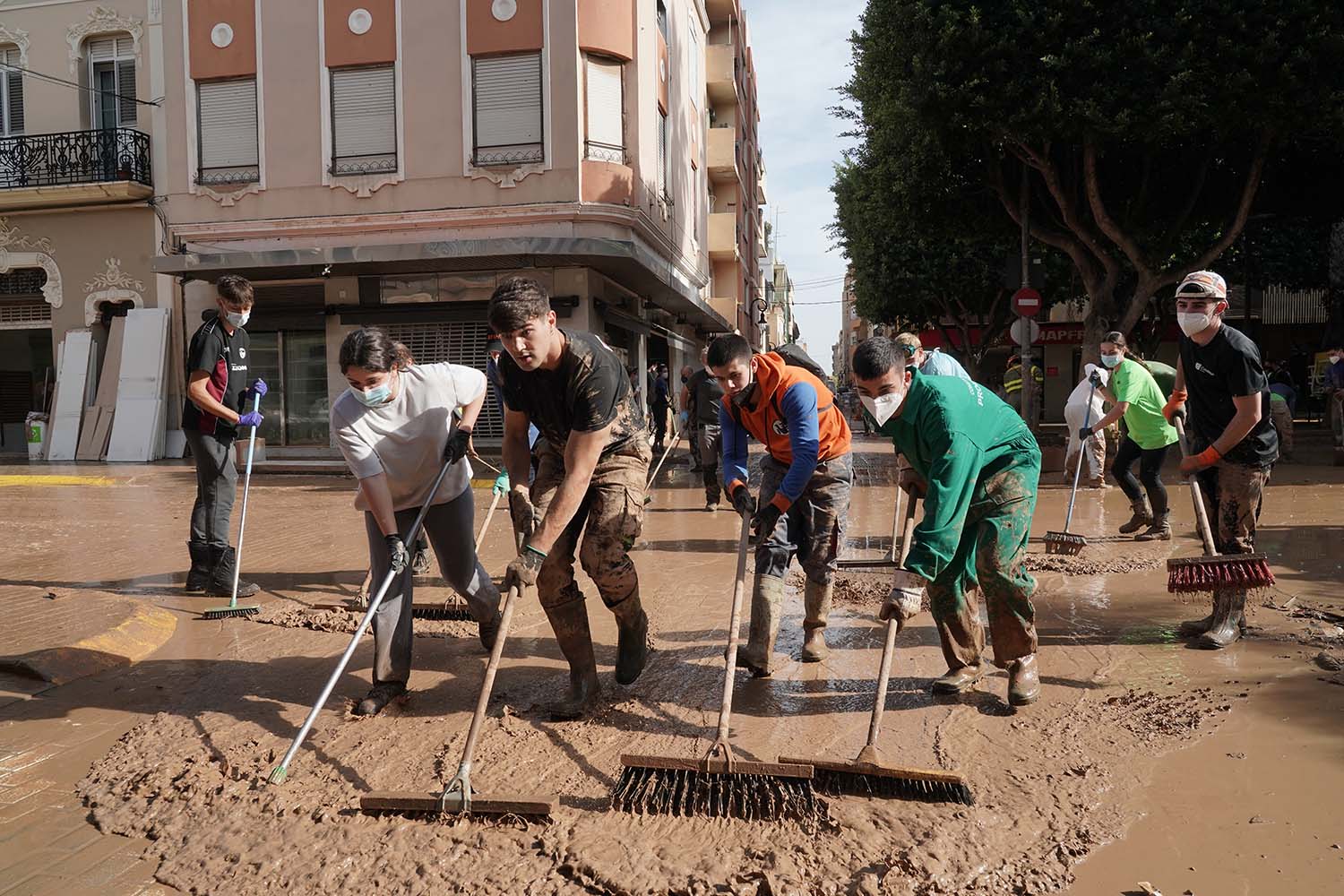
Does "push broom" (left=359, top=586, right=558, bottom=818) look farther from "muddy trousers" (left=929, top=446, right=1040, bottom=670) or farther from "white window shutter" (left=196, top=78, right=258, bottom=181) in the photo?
"white window shutter" (left=196, top=78, right=258, bottom=181)

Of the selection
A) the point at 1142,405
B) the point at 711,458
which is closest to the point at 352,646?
the point at 1142,405

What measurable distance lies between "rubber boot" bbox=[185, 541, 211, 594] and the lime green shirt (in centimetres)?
671

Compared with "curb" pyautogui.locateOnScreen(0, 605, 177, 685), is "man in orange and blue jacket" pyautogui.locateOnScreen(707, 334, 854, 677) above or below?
above

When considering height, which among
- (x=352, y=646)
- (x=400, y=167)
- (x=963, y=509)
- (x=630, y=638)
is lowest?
(x=630, y=638)

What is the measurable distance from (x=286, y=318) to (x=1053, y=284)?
70.2ft

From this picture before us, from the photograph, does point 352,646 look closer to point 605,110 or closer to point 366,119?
point 605,110

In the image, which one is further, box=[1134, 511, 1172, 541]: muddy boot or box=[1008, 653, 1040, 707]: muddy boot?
box=[1134, 511, 1172, 541]: muddy boot

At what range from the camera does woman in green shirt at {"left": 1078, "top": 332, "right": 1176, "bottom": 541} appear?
7.36 metres

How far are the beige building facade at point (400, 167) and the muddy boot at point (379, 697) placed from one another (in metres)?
11.2

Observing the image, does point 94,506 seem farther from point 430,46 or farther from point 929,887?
point 929,887

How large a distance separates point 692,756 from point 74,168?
19356 mm

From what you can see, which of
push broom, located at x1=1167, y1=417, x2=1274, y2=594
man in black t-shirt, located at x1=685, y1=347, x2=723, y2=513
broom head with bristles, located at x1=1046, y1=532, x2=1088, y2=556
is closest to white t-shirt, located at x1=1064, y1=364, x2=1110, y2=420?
broom head with bristles, located at x1=1046, y1=532, x2=1088, y2=556

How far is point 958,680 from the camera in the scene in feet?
13.7

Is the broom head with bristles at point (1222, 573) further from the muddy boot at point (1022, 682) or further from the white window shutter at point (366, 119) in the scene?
the white window shutter at point (366, 119)
